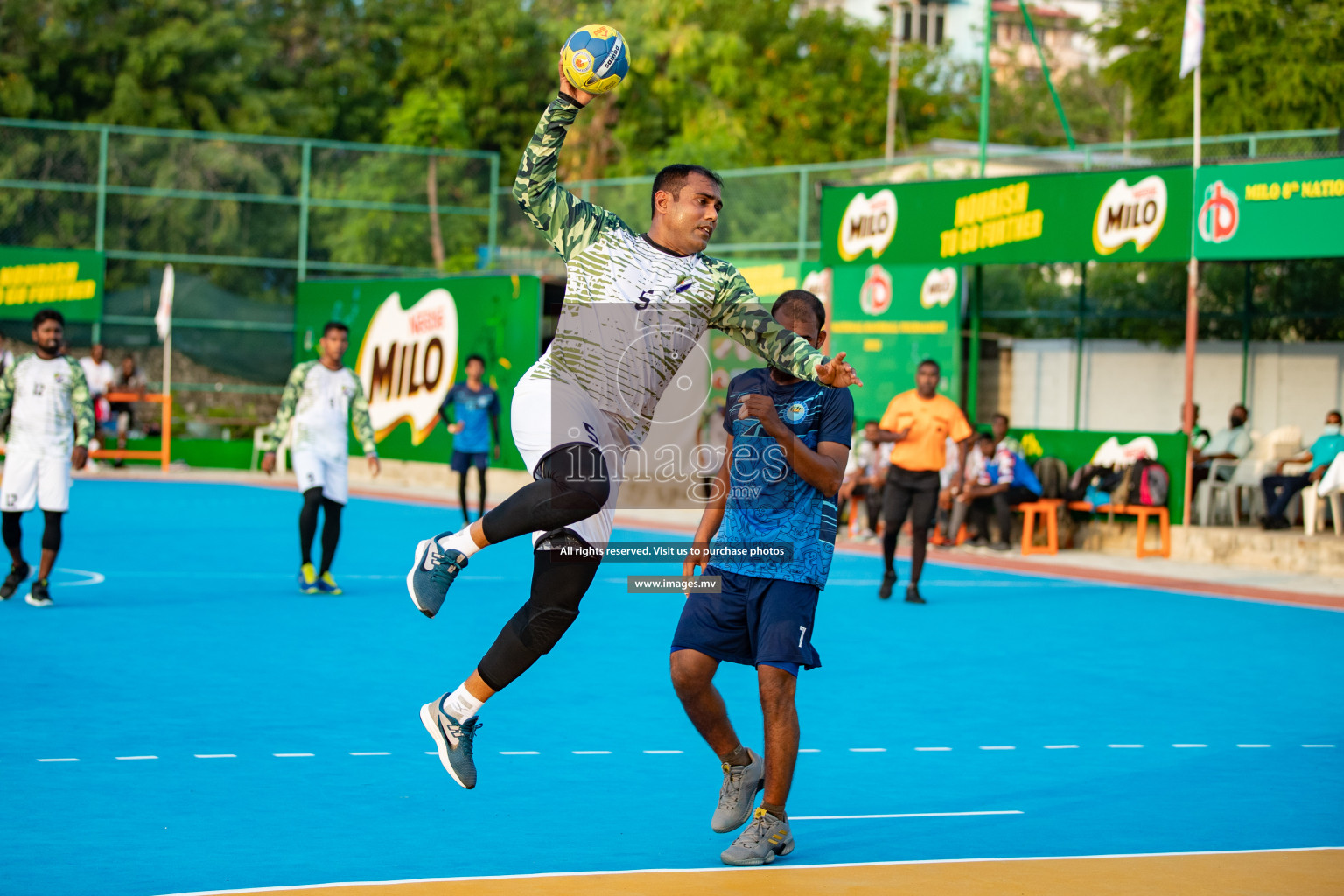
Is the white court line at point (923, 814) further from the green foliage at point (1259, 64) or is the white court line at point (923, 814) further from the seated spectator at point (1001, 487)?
the green foliage at point (1259, 64)

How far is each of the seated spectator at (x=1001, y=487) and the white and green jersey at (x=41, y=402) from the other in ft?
36.0

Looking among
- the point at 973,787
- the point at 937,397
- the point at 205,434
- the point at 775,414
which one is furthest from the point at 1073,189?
the point at 205,434

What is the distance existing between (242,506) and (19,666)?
43.8 feet

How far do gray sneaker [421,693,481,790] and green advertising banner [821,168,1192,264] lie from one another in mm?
15258

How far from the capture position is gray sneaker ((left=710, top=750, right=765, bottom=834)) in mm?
5738

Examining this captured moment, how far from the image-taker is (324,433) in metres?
13.1

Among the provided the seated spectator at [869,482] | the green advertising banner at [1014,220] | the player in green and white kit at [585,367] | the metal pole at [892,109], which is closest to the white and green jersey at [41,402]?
the player in green and white kit at [585,367]

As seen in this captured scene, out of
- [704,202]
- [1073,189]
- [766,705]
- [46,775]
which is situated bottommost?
[46,775]

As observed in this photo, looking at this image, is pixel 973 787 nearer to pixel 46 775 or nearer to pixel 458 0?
pixel 46 775

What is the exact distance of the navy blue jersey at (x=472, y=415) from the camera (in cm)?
1919

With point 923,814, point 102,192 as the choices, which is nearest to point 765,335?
point 923,814

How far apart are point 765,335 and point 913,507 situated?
865cm

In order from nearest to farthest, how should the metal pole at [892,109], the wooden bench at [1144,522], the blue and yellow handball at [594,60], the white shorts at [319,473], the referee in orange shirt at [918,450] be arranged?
the blue and yellow handball at [594,60] → the white shorts at [319,473] → the referee in orange shirt at [918,450] → the wooden bench at [1144,522] → the metal pole at [892,109]

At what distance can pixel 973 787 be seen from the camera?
6922 millimetres
